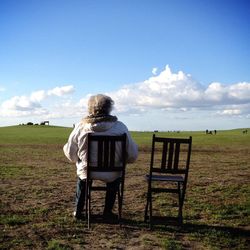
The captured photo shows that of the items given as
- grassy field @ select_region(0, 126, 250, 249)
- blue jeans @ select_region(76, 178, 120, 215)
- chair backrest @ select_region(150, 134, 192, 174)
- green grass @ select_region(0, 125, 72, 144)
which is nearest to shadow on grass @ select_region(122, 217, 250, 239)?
grassy field @ select_region(0, 126, 250, 249)

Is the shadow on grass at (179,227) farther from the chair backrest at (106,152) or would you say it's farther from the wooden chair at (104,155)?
the chair backrest at (106,152)

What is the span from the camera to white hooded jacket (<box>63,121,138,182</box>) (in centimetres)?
777

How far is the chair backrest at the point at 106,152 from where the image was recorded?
A: 7.54m

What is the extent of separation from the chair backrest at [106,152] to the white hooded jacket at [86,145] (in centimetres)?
16

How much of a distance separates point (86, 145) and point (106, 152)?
461 millimetres

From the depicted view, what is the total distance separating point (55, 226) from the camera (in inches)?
305

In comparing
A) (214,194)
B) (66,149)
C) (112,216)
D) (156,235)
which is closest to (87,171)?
(66,149)

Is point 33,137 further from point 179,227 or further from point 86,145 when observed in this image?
point 179,227

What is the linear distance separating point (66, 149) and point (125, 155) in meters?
1.21

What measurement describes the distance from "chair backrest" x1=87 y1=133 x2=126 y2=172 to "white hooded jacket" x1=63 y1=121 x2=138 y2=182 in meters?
0.16

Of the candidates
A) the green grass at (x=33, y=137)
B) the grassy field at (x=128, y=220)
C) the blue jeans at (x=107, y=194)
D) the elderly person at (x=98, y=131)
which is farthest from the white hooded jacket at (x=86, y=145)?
the green grass at (x=33, y=137)

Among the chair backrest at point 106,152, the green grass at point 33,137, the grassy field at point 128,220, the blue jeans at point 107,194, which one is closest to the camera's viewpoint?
the grassy field at point 128,220

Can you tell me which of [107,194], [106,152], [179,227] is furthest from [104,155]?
[179,227]

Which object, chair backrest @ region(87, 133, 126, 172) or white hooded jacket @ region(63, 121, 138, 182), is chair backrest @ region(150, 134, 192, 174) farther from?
chair backrest @ region(87, 133, 126, 172)
